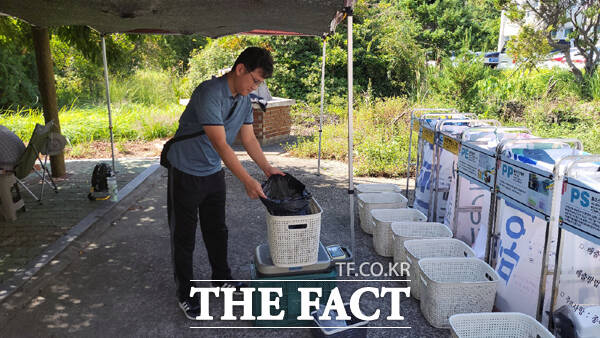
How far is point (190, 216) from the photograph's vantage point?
334 centimetres

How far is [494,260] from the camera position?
12.3 ft

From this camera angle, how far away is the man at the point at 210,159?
301 cm

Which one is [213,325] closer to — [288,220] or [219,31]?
[288,220]

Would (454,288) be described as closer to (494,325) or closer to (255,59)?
(494,325)

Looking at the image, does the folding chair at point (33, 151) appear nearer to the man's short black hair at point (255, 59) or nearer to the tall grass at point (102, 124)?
the man's short black hair at point (255, 59)

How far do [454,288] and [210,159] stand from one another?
2026 millimetres

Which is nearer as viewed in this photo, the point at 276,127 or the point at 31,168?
the point at 31,168

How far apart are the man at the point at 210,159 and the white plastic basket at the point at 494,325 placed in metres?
1.54

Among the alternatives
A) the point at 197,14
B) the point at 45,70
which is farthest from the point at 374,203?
the point at 45,70

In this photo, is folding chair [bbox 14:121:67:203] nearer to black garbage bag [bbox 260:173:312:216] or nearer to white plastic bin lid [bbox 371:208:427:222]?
black garbage bag [bbox 260:173:312:216]

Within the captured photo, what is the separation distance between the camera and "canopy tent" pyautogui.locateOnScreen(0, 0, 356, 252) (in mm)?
4027

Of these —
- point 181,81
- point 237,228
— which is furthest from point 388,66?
point 237,228

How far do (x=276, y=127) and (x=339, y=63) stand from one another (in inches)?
214

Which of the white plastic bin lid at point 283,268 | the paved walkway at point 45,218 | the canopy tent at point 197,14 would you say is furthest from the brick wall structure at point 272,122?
the white plastic bin lid at point 283,268
